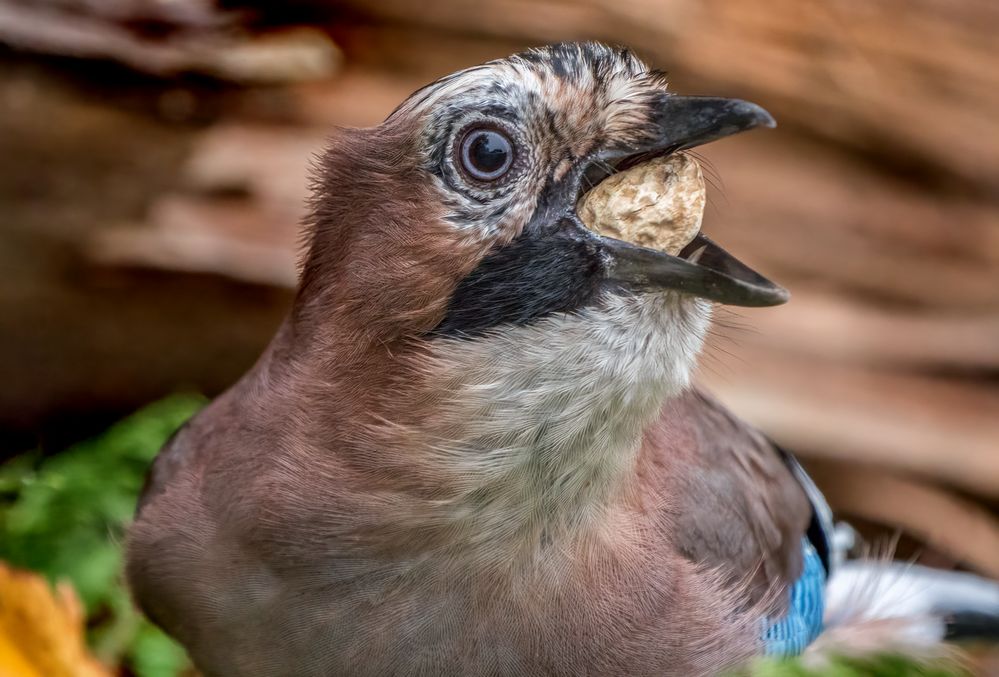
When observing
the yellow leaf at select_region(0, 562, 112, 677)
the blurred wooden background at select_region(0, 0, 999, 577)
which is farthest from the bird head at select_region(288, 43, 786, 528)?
the blurred wooden background at select_region(0, 0, 999, 577)

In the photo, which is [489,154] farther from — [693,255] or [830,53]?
[830,53]

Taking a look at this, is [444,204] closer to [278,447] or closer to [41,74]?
[278,447]

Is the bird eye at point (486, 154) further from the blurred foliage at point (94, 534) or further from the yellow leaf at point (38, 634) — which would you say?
the blurred foliage at point (94, 534)

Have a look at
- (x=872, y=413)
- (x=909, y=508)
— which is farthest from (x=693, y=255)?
(x=909, y=508)

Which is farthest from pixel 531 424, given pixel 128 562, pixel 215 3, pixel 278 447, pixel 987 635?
pixel 987 635

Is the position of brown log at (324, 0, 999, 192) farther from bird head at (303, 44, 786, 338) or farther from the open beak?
the open beak

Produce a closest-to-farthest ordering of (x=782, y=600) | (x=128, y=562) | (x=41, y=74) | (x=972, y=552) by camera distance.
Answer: (x=128, y=562), (x=782, y=600), (x=41, y=74), (x=972, y=552)
